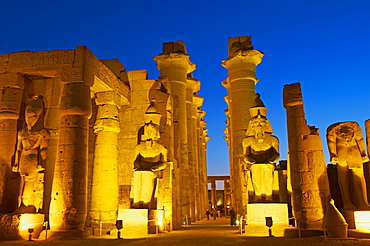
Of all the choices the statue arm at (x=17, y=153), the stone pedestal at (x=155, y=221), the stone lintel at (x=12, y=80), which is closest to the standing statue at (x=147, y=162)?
the stone pedestal at (x=155, y=221)

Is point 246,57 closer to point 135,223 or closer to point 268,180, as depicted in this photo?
point 268,180

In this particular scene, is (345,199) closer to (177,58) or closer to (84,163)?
(84,163)

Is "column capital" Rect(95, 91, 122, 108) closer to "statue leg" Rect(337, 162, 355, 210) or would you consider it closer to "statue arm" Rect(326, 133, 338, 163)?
"statue arm" Rect(326, 133, 338, 163)

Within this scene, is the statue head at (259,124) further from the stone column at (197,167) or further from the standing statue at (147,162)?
the stone column at (197,167)

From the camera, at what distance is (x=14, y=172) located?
39.6ft

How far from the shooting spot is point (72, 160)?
37.4 ft

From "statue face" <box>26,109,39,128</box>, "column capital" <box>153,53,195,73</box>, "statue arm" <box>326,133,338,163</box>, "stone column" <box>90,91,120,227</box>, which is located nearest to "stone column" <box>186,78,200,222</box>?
"column capital" <box>153,53,195,73</box>

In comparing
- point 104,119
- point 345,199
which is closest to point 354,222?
point 345,199

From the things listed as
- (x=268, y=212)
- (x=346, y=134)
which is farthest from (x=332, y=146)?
(x=268, y=212)

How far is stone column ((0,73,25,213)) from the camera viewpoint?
11773 mm

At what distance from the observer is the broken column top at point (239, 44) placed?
818 inches

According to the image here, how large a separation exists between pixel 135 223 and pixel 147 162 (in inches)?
77.0

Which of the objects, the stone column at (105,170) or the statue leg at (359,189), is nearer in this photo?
the statue leg at (359,189)

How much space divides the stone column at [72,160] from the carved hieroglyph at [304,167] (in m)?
7.16
